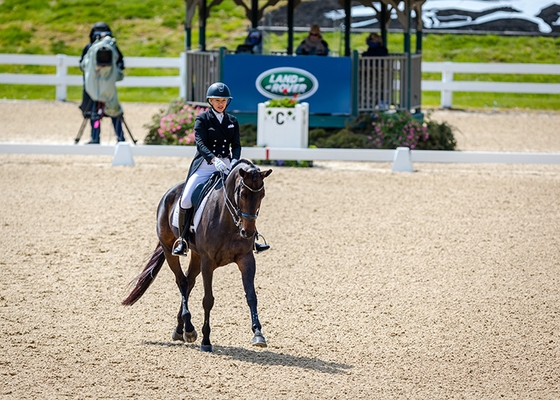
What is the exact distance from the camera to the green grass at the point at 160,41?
28.4 m

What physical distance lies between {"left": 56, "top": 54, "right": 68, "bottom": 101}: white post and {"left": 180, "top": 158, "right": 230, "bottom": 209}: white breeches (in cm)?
1872

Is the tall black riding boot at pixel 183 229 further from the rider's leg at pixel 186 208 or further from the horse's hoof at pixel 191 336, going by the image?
the horse's hoof at pixel 191 336

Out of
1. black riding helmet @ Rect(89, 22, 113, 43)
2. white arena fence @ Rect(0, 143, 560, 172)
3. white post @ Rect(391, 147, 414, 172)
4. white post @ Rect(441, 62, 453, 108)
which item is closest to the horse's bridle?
white arena fence @ Rect(0, 143, 560, 172)

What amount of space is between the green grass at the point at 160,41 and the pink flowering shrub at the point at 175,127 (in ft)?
27.7

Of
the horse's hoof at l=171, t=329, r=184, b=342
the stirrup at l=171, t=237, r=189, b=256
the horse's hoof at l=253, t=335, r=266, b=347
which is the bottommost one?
the horse's hoof at l=171, t=329, r=184, b=342

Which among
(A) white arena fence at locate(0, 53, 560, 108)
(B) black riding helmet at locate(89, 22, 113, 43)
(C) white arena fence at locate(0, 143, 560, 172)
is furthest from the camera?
(A) white arena fence at locate(0, 53, 560, 108)

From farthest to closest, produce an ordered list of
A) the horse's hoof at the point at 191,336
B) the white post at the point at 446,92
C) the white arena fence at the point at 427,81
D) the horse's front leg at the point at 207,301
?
the white post at the point at 446,92, the white arena fence at the point at 427,81, the horse's hoof at the point at 191,336, the horse's front leg at the point at 207,301

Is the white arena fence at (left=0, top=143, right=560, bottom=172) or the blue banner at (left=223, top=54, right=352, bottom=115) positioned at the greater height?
the blue banner at (left=223, top=54, right=352, bottom=115)

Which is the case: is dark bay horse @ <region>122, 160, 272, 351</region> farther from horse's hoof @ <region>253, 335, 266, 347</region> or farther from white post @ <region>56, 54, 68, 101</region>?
white post @ <region>56, 54, 68, 101</region>

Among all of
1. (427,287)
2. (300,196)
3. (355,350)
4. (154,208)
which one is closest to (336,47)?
(300,196)

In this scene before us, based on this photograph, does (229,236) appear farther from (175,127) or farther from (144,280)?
(175,127)

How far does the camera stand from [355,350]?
7734 millimetres

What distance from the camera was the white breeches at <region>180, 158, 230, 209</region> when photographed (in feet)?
26.5

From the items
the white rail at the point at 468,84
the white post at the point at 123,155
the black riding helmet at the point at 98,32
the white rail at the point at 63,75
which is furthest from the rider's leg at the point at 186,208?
the white rail at the point at 468,84
